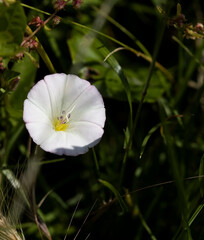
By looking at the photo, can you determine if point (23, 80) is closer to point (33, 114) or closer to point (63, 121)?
point (63, 121)

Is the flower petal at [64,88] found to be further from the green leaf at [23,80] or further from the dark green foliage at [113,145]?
the green leaf at [23,80]

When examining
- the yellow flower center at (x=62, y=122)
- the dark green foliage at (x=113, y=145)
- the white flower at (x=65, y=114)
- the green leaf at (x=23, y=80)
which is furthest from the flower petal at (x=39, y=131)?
the green leaf at (x=23, y=80)

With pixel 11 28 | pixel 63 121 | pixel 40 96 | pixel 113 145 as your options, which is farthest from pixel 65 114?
pixel 113 145

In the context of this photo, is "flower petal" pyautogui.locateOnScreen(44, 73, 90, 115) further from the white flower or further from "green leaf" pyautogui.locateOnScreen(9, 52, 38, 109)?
"green leaf" pyautogui.locateOnScreen(9, 52, 38, 109)

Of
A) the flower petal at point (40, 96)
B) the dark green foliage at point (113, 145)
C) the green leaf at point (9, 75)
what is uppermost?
the green leaf at point (9, 75)

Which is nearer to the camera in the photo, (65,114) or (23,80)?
(65,114)

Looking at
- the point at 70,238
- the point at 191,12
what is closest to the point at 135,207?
the point at 70,238

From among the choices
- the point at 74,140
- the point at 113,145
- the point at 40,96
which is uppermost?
the point at 40,96

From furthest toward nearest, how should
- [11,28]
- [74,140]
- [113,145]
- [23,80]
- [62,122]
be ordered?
[113,145], [23,80], [62,122], [74,140], [11,28]

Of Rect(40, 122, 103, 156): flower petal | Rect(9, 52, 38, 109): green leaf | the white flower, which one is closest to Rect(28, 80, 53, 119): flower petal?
the white flower
